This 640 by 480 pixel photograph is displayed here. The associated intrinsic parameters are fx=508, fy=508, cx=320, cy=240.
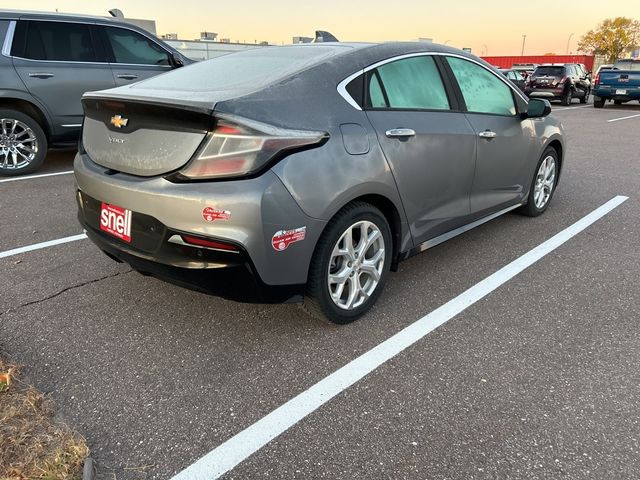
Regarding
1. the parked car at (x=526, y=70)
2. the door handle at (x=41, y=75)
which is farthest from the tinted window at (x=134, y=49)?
the parked car at (x=526, y=70)

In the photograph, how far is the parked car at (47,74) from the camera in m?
6.12

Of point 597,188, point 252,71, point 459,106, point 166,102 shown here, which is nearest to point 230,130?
point 166,102

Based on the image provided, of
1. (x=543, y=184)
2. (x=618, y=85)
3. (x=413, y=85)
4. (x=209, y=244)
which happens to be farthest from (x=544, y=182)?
(x=618, y=85)

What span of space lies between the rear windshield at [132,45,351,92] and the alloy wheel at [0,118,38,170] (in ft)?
13.2

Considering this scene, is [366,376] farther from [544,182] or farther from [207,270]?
[544,182]

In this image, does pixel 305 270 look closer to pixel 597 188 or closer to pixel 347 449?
pixel 347 449

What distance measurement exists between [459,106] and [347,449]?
8.06 feet

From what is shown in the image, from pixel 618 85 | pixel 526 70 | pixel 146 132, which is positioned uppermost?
pixel 526 70

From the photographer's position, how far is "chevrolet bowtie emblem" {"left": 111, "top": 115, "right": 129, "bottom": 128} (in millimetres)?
2600

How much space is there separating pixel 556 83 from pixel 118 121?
824 inches

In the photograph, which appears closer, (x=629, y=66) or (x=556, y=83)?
(x=556, y=83)

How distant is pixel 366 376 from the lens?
8.21 feet

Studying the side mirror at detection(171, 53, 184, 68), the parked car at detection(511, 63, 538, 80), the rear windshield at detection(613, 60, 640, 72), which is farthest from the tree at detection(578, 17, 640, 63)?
the side mirror at detection(171, 53, 184, 68)

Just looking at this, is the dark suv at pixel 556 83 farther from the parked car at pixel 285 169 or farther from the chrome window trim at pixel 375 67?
the parked car at pixel 285 169
